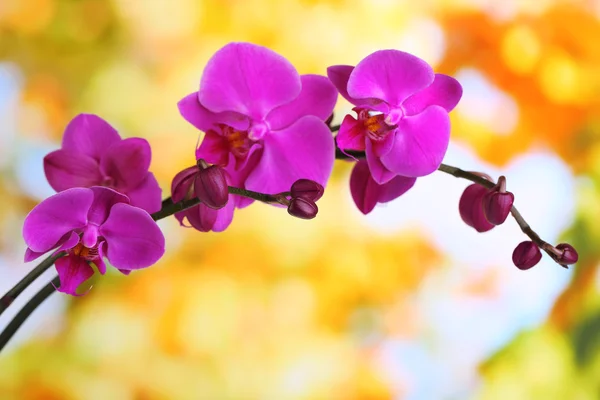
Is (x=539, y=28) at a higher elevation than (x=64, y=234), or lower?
higher

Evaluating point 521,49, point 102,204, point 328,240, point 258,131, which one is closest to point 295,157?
point 258,131

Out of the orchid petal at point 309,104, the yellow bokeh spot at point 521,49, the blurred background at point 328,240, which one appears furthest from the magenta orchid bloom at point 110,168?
the yellow bokeh spot at point 521,49

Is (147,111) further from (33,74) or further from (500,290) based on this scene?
(500,290)

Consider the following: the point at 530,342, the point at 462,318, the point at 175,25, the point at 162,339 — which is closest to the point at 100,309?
the point at 162,339

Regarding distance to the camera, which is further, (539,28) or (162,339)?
(539,28)

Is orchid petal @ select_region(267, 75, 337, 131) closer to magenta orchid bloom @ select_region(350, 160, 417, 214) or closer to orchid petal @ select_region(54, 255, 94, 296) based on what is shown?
magenta orchid bloom @ select_region(350, 160, 417, 214)

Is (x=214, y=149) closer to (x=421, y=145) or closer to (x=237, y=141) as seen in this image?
(x=237, y=141)
